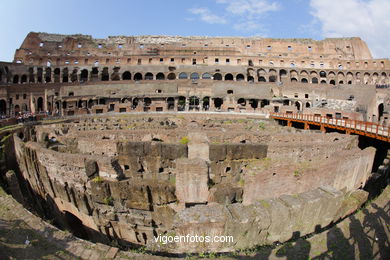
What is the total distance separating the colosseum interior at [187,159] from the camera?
24.7ft

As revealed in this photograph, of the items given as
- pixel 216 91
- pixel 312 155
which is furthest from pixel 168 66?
pixel 312 155

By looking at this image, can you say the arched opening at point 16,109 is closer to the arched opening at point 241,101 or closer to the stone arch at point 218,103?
the stone arch at point 218,103

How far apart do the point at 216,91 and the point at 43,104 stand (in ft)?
83.1

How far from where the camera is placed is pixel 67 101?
33562 mm

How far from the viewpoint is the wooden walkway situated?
1698 centimetres

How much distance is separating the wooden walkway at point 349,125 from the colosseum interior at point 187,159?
0.12m

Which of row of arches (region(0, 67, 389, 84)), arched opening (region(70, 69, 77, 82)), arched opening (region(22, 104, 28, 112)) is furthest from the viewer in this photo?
arched opening (region(70, 69, 77, 82))

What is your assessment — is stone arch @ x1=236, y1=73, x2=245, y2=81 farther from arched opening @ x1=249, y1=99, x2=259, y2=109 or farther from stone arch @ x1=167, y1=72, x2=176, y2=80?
stone arch @ x1=167, y1=72, x2=176, y2=80

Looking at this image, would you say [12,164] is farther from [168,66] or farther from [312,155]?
[168,66]

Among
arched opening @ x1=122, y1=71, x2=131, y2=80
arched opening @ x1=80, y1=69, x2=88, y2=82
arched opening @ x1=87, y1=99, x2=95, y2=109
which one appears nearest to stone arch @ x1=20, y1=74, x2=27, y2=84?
arched opening @ x1=80, y1=69, x2=88, y2=82

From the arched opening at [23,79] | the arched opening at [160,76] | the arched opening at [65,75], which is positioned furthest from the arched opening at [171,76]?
the arched opening at [23,79]

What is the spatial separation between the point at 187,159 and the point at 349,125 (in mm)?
16724

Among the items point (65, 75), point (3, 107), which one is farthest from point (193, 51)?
point (3, 107)

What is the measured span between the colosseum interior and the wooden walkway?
12 cm
